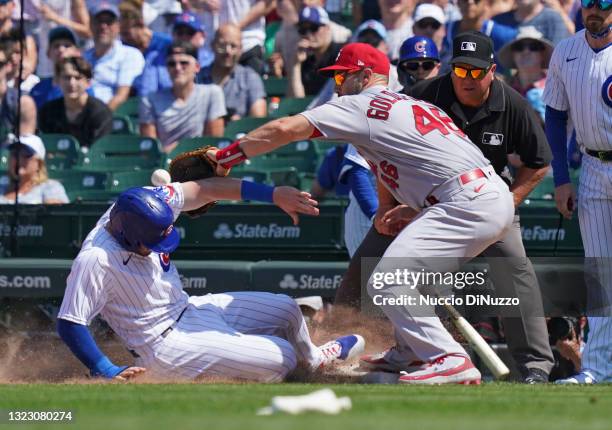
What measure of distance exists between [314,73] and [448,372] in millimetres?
5736

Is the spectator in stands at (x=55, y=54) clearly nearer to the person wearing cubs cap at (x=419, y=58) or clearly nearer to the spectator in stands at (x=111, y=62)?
the spectator in stands at (x=111, y=62)

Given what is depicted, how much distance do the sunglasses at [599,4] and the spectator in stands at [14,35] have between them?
6.44m

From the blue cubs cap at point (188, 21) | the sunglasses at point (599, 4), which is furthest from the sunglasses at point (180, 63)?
the sunglasses at point (599, 4)

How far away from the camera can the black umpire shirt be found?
6.34 metres

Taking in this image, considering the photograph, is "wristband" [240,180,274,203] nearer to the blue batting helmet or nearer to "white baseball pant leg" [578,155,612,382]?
the blue batting helmet

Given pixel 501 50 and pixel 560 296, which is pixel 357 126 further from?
pixel 501 50

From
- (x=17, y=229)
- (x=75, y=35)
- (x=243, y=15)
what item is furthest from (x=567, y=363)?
(x=75, y=35)

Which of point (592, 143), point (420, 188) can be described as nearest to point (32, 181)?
point (420, 188)

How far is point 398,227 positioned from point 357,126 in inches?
32.4

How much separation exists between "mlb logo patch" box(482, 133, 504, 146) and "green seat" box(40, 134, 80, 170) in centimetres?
517

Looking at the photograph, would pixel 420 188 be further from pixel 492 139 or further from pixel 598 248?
pixel 598 248

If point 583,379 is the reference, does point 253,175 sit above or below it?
above

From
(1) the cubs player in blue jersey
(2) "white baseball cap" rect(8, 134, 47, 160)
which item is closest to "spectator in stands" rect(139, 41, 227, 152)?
(2) "white baseball cap" rect(8, 134, 47, 160)

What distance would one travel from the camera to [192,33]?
11.1 metres
